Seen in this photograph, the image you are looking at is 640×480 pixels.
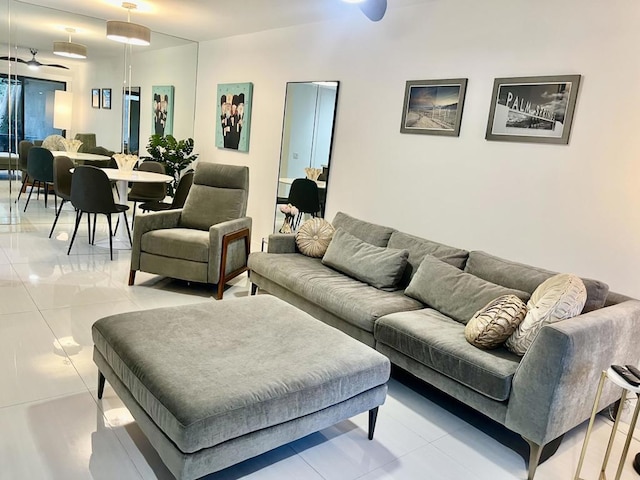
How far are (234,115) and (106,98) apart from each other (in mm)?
1709

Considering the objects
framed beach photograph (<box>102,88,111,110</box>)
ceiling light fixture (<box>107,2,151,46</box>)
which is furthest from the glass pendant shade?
framed beach photograph (<box>102,88,111,110</box>)

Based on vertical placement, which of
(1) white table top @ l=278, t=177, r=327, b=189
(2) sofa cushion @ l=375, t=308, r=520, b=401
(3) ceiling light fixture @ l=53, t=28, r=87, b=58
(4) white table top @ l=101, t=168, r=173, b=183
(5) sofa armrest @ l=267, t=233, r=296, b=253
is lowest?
(2) sofa cushion @ l=375, t=308, r=520, b=401

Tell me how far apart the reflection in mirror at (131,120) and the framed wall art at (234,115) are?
1170 millimetres

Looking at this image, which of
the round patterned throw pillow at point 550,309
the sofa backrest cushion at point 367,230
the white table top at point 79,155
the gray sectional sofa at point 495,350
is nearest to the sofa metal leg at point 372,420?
the gray sectional sofa at point 495,350

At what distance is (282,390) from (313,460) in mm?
479

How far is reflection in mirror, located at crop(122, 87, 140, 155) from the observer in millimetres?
6227

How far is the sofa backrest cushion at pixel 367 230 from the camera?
11.5ft

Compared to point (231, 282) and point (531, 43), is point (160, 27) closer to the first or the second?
point (231, 282)

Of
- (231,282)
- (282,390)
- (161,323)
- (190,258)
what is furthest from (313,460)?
(231,282)

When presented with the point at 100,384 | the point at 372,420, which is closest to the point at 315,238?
the point at 372,420

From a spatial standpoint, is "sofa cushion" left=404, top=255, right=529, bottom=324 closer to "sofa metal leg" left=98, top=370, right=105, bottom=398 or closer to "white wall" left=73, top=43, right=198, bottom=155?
"sofa metal leg" left=98, top=370, right=105, bottom=398

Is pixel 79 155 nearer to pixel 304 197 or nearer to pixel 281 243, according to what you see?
pixel 304 197

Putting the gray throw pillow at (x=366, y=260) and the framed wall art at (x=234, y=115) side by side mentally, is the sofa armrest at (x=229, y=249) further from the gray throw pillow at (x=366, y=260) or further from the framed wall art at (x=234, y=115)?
the framed wall art at (x=234, y=115)

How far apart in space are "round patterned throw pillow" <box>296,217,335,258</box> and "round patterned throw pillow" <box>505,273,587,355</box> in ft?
5.74
